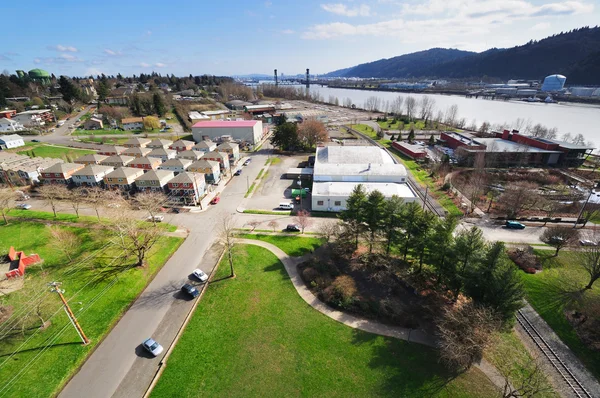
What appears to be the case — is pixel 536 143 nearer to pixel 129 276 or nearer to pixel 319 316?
pixel 319 316

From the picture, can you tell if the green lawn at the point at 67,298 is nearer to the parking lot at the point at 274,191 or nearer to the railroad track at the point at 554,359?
the parking lot at the point at 274,191

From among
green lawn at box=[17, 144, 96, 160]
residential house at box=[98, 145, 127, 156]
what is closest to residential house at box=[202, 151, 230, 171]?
residential house at box=[98, 145, 127, 156]

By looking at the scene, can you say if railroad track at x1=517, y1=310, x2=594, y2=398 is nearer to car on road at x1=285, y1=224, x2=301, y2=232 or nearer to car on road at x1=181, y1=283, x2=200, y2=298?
car on road at x1=285, y1=224, x2=301, y2=232

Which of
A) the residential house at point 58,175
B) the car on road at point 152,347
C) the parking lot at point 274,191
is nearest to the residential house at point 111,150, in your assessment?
the residential house at point 58,175

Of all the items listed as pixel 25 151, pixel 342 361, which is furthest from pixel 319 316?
pixel 25 151

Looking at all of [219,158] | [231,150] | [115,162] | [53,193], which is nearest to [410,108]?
[231,150]

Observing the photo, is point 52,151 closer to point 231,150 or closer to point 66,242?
point 231,150

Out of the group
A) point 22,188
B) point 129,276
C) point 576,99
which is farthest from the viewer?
point 576,99
